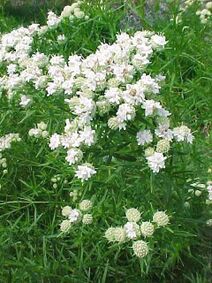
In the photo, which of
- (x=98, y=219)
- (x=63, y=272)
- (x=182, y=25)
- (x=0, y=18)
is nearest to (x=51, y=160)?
(x=98, y=219)

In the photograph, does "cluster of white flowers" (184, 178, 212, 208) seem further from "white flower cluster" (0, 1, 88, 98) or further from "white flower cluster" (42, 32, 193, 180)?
"white flower cluster" (0, 1, 88, 98)

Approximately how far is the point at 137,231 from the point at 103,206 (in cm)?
40

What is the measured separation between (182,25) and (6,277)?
176 centimetres

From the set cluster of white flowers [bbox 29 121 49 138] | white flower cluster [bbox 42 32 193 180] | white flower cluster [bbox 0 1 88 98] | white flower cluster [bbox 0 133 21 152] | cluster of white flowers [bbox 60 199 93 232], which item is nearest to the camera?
white flower cluster [bbox 42 32 193 180]

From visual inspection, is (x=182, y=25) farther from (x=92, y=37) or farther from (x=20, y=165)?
(x=20, y=165)

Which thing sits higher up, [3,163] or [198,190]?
[3,163]

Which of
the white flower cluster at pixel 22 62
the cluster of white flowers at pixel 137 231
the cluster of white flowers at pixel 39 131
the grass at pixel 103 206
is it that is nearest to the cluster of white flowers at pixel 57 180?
the grass at pixel 103 206

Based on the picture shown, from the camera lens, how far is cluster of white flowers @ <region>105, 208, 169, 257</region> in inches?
80.2

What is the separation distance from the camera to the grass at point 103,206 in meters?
2.36

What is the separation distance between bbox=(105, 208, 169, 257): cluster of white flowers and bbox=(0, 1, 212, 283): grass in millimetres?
73

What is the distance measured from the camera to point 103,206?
2.45 m

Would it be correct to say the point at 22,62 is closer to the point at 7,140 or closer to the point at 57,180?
the point at 7,140

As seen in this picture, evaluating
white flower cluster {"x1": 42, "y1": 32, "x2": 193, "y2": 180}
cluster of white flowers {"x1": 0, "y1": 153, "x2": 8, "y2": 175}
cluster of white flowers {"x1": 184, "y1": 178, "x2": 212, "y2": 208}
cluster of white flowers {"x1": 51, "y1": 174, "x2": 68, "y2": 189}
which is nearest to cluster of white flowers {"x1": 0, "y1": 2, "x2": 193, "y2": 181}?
white flower cluster {"x1": 42, "y1": 32, "x2": 193, "y2": 180}

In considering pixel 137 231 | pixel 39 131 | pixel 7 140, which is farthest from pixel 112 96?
pixel 7 140
